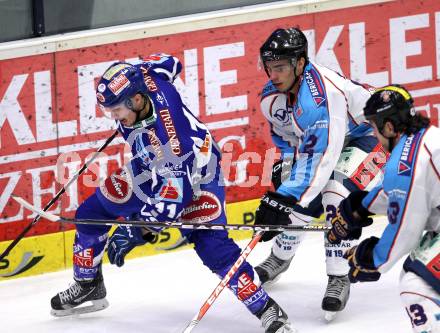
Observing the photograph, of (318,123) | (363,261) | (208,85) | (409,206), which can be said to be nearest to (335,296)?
(318,123)

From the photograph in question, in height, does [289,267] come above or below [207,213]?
below

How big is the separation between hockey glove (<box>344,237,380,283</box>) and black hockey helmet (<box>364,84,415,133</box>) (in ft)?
1.46

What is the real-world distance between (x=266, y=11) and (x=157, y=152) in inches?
77.7

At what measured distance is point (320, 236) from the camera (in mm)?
7156

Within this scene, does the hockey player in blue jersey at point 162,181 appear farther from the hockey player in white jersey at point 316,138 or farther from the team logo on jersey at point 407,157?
the team logo on jersey at point 407,157

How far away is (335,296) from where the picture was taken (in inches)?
227

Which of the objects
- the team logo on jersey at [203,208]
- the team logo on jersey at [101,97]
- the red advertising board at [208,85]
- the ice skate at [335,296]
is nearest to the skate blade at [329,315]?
the ice skate at [335,296]

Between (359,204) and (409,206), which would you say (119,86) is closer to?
(359,204)

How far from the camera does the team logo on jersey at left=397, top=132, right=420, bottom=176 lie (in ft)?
14.5

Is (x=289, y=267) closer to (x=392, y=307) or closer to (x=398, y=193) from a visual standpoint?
(x=392, y=307)

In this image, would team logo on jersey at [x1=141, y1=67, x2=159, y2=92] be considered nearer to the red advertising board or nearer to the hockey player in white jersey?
the hockey player in white jersey

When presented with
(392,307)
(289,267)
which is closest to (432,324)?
(392,307)

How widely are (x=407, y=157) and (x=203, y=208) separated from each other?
56.2 inches

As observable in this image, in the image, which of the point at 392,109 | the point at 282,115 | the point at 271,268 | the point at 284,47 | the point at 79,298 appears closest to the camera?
the point at 392,109
